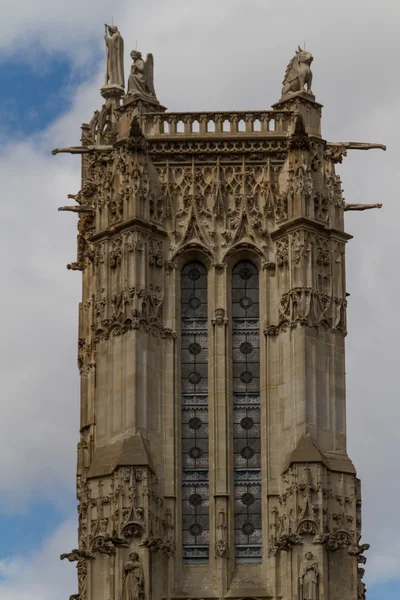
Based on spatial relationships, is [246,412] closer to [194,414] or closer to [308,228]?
[194,414]

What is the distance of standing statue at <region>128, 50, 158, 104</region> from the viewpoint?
207 ft

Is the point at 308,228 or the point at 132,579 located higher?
the point at 308,228

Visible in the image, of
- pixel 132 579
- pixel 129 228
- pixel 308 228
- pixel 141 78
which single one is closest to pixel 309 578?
pixel 132 579

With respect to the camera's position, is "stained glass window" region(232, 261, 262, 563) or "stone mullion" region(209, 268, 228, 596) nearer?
"stone mullion" region(209, 268, 228, 596)

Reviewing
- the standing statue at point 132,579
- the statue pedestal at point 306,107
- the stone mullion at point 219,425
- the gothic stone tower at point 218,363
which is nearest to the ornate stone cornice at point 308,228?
the gothic stone tower at point 218,363

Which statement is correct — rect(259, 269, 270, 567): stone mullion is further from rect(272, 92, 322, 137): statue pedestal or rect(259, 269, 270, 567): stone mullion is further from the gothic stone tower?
rect(272, 92, 322, 137): statue pedestal

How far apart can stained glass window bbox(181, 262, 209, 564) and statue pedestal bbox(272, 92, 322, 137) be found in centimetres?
390

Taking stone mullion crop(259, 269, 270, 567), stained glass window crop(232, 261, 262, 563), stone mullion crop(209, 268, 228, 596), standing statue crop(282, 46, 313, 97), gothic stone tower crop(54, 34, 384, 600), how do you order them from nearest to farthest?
1. gothic stone tower crop(54, 34, 384, 600)
2. stone mullion crop(209, 268, 228, 596)
3. stone mullion crop(259, 269, 270, 567)
4. stained glass window crop(232, 261, 262, 563)
5. standing statue crop(282, 46, 313, 97)

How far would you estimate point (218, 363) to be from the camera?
199 feet

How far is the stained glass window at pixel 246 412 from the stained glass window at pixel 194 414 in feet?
2.02

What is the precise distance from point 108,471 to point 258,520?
128 inches

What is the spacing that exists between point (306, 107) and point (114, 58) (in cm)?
537

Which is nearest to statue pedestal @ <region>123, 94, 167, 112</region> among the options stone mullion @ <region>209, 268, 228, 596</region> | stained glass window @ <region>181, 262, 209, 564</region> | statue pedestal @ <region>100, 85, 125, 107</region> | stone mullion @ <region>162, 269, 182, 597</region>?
statue pedestal @ <region>100, 85, 125, 107</region>

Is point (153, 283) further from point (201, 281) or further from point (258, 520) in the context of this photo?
point (258, 520)
